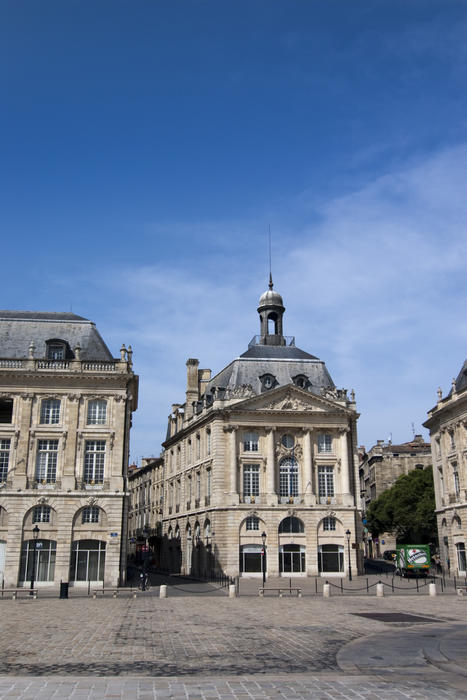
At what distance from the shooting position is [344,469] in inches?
2345

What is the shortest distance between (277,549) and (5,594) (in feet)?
82.0

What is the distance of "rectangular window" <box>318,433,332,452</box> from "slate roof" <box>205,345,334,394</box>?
15.2 ft

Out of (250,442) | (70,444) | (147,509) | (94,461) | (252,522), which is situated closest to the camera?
(70,444)

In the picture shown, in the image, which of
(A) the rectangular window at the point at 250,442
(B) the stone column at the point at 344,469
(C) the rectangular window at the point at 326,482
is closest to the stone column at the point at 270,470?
(A) the rectangular window at the point at 250,442

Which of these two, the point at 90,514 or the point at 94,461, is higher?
the point at 94,461

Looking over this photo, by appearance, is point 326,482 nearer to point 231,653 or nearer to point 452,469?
point 452,469

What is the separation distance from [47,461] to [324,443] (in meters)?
25.4

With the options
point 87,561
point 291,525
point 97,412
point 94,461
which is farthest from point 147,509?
point 87,561

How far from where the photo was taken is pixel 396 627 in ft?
73.6

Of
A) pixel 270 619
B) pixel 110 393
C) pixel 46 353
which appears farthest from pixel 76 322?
pixel 270 619

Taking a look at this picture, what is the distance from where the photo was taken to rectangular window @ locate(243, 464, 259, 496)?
58.5m

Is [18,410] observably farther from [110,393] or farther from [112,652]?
[112,652]

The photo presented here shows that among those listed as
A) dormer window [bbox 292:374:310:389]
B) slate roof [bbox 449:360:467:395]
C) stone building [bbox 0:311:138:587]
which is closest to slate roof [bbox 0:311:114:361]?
stone building [bbox 0:311:138:587]

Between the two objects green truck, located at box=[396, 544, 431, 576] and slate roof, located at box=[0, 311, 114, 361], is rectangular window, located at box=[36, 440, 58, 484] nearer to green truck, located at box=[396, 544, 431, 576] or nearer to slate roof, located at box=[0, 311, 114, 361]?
slate roof, located at box=[0, 311, 114, 361]
